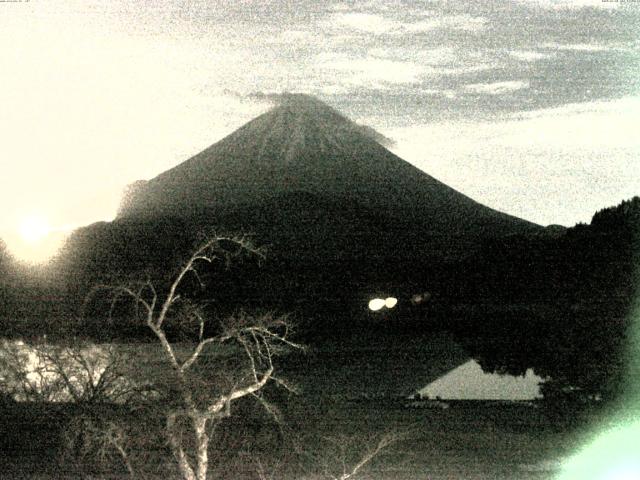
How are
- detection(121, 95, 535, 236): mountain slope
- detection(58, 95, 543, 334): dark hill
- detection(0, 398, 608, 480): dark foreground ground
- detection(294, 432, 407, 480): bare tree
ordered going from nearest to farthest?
detection(294, 432, 407, 480): bare tree, detection(0, 398, 608, 480): dark foreground ground, detection(58, 95, 543, 334): dark hill, detection(121, 95, 535, 236): mountain slope

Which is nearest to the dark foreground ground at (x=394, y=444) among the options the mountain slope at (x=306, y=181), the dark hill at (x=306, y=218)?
the dark hill at (x=306, y=218)

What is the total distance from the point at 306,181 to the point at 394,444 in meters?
99.9

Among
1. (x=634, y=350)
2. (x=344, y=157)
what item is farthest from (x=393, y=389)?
(x=344, y=157)

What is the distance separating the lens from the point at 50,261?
63.4m

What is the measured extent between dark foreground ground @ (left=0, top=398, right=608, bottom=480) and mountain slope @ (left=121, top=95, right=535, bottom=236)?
7699 centimetres

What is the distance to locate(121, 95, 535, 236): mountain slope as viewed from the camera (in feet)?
341

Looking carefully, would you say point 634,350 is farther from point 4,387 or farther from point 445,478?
point 4,387

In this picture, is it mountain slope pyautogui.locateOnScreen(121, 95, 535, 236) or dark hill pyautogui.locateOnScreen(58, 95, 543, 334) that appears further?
mountain slope pyautogui.locateOnScreen(121, 95, 535, 236)

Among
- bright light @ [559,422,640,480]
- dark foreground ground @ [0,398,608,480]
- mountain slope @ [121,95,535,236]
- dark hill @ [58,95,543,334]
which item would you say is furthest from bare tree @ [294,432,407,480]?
mountain slope @ [121,95,535,236]

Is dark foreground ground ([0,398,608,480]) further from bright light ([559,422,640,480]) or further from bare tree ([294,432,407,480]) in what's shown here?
bright light ([559,422,640,480])

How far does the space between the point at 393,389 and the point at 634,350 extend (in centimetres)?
920

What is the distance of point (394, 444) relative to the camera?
14.1 meters

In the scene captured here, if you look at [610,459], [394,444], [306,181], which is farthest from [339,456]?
[306,181]

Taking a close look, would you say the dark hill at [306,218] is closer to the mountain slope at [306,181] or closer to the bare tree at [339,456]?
the mountain slope at [306,181]
